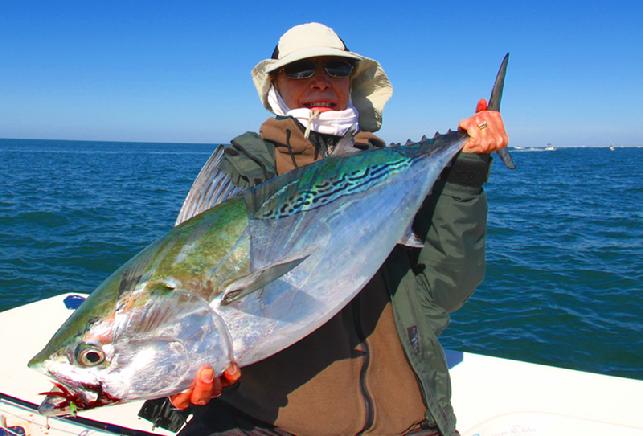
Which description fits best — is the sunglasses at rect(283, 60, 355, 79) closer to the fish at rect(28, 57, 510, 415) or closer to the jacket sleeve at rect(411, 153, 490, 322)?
the fish at rect(28, 57, 510, 415)

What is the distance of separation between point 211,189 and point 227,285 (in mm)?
554

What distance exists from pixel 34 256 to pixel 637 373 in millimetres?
12364

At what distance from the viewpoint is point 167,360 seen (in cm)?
206

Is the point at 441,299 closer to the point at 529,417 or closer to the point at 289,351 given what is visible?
the point at 289,351

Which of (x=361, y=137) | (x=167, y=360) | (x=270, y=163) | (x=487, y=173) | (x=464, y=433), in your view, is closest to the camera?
(x=167, y=360)

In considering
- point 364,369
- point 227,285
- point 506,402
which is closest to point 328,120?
point 227,285

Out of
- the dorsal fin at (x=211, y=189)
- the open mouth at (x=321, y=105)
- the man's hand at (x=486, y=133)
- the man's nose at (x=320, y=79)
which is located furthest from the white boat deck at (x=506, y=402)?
the man's nose at (x=320, y=79)

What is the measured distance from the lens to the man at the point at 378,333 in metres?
2.40

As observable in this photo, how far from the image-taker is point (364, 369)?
2.42 metres

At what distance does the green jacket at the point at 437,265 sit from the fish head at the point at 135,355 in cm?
76

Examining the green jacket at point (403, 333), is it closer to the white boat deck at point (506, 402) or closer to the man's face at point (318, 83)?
the man's face at point (318, 83)

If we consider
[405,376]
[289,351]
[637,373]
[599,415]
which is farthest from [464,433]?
[637,373]

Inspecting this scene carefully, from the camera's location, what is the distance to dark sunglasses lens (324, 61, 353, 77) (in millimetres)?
2775

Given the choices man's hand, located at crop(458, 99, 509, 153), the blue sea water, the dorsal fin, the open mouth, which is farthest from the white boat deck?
the open mouth
